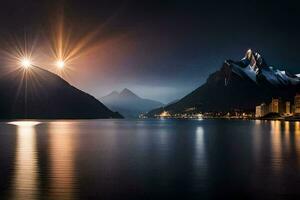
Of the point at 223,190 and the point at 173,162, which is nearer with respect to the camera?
the point at 223,190

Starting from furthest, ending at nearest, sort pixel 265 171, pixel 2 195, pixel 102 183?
1. pixel 265 171
2. pixel 102 183
3. pixel 2 195

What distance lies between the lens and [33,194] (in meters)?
24.2

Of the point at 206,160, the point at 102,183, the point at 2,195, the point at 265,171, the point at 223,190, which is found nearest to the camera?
the point at 2,195

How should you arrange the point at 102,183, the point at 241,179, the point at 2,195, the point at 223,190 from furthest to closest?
the point at 241,179, the point at 102,183, the point at 223,190, the point at 2,195

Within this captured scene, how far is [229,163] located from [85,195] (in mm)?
22174

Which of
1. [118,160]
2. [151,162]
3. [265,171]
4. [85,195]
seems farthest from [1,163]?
[265,171]

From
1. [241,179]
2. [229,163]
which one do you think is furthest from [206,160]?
[241,179]

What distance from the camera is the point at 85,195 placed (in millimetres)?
24016

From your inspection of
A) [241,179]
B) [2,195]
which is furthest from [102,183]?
[241,179]

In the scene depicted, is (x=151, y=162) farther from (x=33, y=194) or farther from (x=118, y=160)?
(x=33, y=194)

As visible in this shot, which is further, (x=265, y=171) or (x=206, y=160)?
(x=206, y=160)

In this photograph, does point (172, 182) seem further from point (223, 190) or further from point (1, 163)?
point (1, 163)

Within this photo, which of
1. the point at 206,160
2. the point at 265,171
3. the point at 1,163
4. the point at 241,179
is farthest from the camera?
the point at 206,160

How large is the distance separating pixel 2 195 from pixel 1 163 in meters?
18.7
